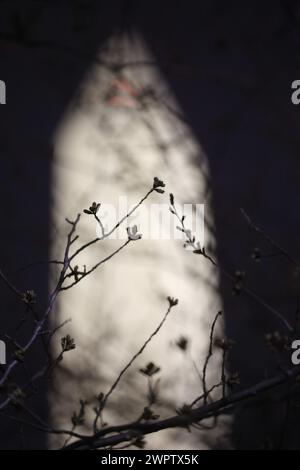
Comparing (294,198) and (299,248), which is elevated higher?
(294,198)

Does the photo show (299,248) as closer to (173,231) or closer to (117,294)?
(173,231)

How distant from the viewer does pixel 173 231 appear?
8.72 ft

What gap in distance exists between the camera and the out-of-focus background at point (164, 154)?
102 inches

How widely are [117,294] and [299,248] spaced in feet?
2.71

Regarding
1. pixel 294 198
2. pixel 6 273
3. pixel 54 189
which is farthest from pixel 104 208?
pixel 294 198

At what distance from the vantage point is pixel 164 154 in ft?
8.86

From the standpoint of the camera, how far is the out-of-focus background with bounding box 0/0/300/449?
2.58 m

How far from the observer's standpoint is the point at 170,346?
2.59 metres

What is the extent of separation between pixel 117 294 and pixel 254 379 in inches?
27.1

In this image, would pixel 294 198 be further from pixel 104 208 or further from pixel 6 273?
pixel 6 273
